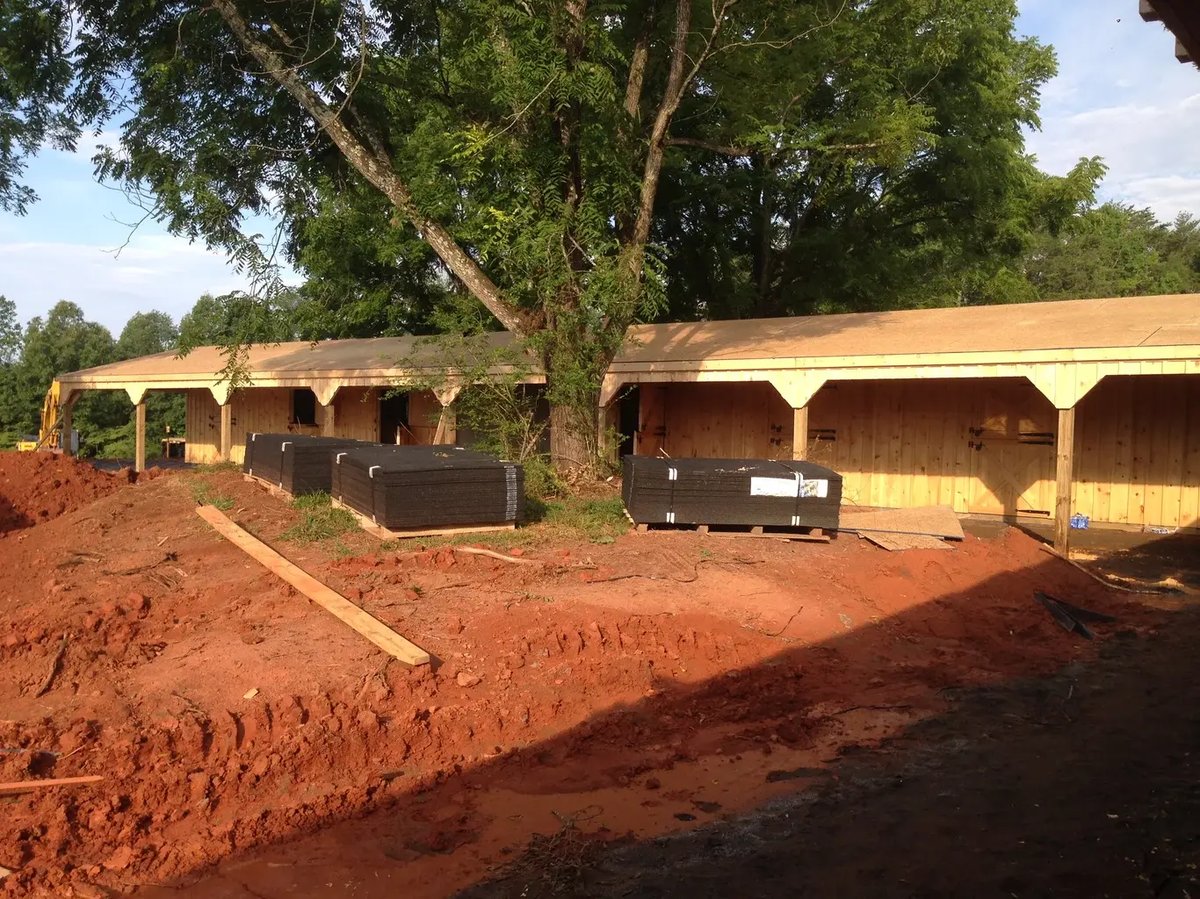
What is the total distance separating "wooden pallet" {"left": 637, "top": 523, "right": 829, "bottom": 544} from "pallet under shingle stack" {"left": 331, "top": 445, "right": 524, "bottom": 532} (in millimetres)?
1564

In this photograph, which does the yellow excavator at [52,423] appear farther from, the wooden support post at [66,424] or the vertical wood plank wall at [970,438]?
the vertical wood plank wall at [970,438]

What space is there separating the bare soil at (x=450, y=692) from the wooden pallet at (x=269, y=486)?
2.55 m

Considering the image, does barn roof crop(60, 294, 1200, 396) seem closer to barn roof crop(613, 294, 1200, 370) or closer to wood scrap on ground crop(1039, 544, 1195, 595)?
barn roof crop(613, 294, 1200, 370)

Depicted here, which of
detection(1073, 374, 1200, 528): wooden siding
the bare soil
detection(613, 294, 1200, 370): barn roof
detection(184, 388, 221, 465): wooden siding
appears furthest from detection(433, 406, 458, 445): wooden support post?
detection(184, 388, 221, 465): wooden siding

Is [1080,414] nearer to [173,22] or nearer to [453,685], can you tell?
[453,685]

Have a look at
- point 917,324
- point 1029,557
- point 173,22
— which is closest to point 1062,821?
point 1029,557

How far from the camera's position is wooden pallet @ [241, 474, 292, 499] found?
1273 centimetres

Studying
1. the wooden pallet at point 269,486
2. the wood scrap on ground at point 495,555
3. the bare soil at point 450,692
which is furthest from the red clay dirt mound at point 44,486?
the wood scrap on ground at point 495,555

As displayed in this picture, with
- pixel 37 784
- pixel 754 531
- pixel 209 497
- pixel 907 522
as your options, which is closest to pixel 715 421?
pixel 907 522

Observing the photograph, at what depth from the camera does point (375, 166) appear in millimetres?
12703

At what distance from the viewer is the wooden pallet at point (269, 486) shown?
12.7 meters

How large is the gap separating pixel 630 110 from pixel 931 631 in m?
8.60

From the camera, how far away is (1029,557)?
1084 cm

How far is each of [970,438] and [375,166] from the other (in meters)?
10.4
